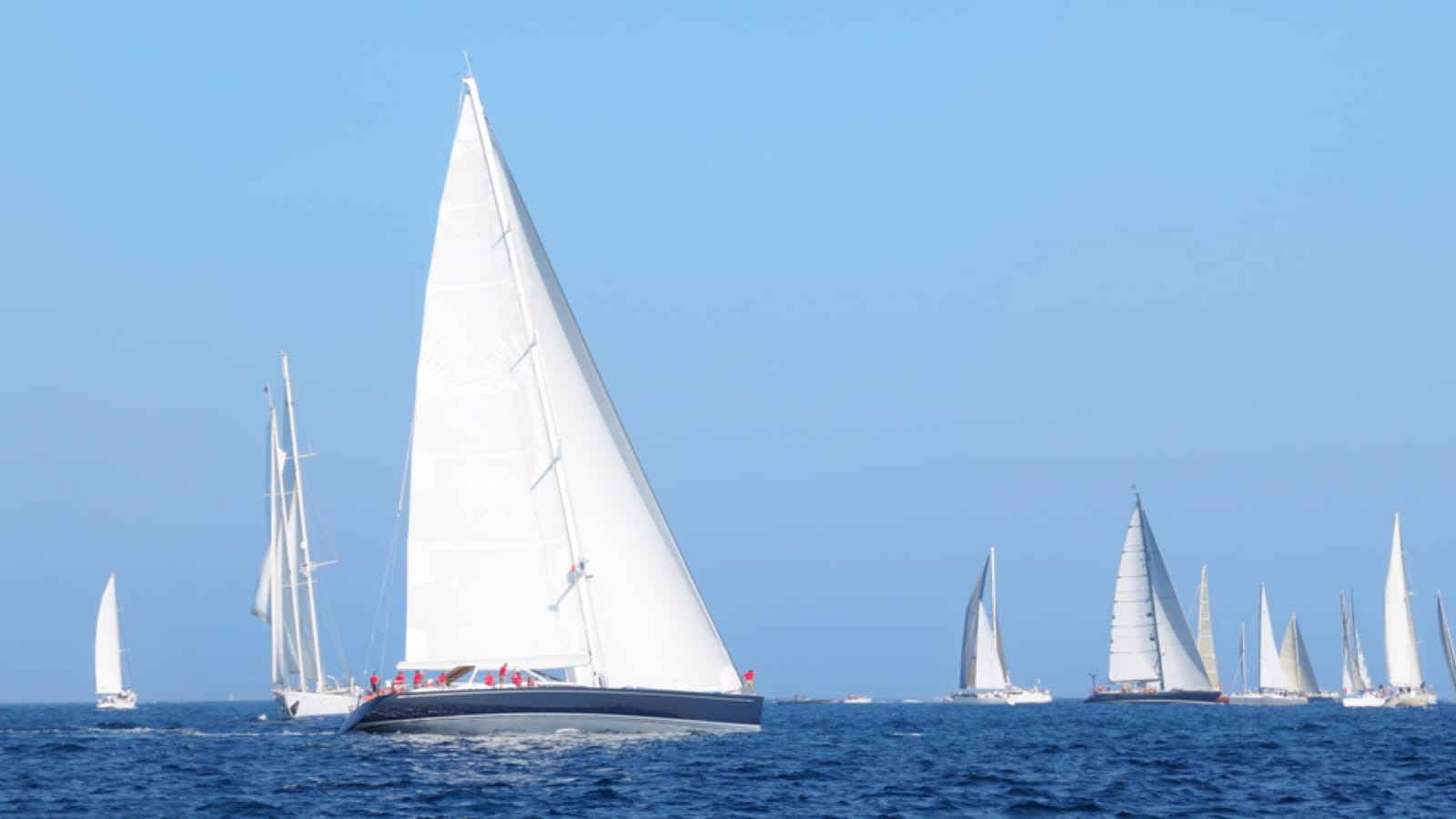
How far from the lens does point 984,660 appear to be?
4651 inches

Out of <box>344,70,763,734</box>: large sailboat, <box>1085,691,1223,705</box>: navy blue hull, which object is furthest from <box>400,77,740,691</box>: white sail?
<box>1085,691,1223,705</box>: navy blue hull

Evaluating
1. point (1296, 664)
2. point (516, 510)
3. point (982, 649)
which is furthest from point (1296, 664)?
point (516, 510)

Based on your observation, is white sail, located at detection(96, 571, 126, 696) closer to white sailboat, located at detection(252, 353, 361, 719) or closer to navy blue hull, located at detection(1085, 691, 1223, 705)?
white sailboat, located at detection(252, 353, 361, 719)

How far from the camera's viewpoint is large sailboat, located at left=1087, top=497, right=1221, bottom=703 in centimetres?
9969

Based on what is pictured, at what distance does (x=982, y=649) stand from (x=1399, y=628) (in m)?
28.1

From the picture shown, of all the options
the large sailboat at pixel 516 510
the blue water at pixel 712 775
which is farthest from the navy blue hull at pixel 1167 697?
the large sailboat at pixel 516 510

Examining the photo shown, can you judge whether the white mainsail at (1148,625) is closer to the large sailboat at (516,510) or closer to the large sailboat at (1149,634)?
the large sailboat at (1149,634)

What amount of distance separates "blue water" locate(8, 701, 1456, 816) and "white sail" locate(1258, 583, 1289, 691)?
56.1 metres

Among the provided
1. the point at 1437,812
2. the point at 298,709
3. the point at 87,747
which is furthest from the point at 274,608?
the point at 1437,812

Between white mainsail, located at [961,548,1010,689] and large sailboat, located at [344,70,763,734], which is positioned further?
white mainsail, located at [961,548,1010,689]

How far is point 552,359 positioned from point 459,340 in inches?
88.0

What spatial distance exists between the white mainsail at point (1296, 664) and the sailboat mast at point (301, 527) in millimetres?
66736

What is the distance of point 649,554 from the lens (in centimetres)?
4003

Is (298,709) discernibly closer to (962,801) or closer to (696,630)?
(696,630)
